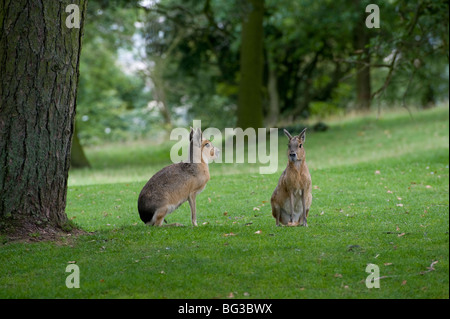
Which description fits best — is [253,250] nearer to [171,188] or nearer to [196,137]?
[171,188]

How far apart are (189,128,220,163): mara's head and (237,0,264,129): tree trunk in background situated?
16.5 metres

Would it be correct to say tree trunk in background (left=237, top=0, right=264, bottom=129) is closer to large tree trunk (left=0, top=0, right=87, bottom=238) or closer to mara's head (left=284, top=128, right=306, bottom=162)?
mara's head (left=284, top=128, right=306, bottom=162)

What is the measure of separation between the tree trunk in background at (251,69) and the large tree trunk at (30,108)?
59.7ft

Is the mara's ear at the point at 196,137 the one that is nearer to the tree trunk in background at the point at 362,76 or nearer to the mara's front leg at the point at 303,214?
the mara's front leg at the point at 303,214

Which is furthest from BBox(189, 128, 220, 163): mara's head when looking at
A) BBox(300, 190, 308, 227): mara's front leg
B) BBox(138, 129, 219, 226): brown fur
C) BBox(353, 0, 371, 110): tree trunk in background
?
BBox(353, 0, 371, 110): tree trunk in background

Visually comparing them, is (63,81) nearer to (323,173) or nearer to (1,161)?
(1,161)

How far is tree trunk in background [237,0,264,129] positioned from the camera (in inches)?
1085

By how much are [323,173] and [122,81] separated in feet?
105

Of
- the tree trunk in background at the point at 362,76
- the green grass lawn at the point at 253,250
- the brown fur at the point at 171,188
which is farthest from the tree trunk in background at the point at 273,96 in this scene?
the brown fur at the point at 171,188

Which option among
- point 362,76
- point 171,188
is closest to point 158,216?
point 171,188

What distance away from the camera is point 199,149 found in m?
11.2

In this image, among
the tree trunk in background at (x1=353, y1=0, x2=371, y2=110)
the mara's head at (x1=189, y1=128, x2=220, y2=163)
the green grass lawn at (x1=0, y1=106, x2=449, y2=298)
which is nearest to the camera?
the green grass lawn at (x1=0, y1=106, x2=449, y2=298)
